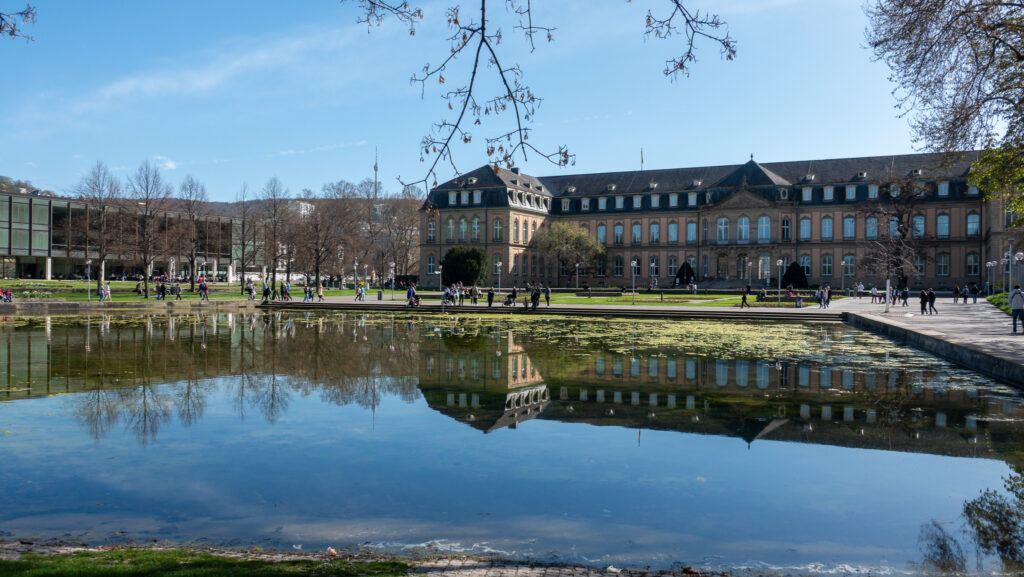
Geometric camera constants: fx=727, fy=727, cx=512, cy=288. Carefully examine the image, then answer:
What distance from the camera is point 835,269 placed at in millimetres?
72125

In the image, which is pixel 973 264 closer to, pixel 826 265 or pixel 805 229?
pixel 826 265

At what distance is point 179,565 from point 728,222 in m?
75.5

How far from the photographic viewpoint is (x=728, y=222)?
7575cm

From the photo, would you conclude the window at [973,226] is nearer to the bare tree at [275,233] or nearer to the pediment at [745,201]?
the pediment at [745,201]

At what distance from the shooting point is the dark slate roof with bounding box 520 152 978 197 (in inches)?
2778

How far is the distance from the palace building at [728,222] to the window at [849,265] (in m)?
0.18

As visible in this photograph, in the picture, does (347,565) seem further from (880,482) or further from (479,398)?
(479,398)

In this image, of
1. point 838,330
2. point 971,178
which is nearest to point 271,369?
point 971,178

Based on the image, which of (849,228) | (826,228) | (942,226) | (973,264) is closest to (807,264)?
(826,228)

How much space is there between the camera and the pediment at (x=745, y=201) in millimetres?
73500

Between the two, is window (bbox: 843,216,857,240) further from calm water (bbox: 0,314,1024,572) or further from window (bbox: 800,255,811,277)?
calm water (bbox: 0,314,1024,572)

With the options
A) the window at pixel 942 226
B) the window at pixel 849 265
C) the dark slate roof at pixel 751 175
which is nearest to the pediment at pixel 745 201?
the dark slate roof at pixel 751 175

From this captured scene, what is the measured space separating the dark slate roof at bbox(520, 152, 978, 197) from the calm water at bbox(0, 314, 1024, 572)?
61.1 m

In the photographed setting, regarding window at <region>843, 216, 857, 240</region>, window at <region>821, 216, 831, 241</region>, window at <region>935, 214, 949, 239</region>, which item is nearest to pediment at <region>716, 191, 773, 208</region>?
window at <region>821, 216, 831, 241</region>
